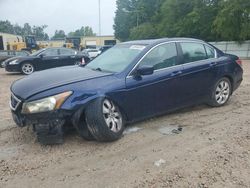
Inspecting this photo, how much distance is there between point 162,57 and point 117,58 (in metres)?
0.81

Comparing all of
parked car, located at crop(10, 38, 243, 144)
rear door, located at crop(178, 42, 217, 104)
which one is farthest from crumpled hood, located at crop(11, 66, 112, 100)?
rear door, located at crop(178, 42, 217, 104)

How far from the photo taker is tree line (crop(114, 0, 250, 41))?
27.3 m

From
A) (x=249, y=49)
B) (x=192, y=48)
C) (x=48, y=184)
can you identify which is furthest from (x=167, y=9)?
(x=48, y=184)

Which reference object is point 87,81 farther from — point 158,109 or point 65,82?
point 158,109

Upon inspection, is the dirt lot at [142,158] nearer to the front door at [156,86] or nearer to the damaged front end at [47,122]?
the damaged front end at [47,122]

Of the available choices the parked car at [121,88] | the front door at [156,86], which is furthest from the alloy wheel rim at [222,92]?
the front door at [156,86]

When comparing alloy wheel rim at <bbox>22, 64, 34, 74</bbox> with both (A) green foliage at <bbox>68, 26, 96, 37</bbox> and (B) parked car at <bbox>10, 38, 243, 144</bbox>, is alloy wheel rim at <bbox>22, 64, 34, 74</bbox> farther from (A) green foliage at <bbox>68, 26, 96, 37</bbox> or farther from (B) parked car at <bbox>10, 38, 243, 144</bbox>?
(A) green foliage at <bbox>68, 26, 96, 37</bbox>

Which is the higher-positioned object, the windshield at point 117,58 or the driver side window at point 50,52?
the windshield at point 117,58

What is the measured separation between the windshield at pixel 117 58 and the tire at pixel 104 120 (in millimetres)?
777

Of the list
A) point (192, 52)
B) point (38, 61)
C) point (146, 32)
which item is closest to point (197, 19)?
point (146, 32)

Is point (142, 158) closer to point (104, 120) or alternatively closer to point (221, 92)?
point (104, 120)

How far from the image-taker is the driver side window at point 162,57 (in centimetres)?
537

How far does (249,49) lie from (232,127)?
24.9 m

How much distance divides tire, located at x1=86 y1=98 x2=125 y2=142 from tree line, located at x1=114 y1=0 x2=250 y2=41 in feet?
82.5
